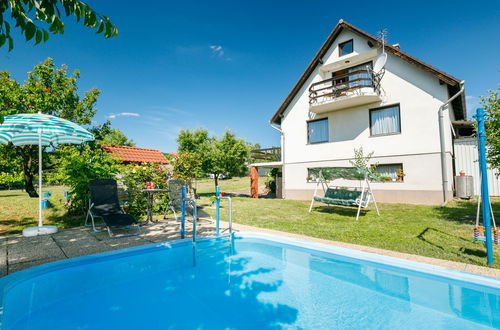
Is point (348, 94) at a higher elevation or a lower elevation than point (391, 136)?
higher

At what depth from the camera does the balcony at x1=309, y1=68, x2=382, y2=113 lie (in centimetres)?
1421

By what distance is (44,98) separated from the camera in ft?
43.7

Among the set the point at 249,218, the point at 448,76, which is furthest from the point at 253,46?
the point at 249,218

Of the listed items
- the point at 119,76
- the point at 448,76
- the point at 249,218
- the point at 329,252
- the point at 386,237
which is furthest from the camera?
the point at 119,76

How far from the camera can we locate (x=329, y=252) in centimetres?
532

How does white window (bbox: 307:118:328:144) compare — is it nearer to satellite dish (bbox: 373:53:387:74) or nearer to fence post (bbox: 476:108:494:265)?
satellite dish (bbox: 373:53:387:74)

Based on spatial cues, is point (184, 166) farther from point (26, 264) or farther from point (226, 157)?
point (226, 157)

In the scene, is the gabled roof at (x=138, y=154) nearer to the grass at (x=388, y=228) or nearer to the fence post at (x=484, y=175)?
the grass at (x=388, y=228)

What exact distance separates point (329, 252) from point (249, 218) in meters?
4.54

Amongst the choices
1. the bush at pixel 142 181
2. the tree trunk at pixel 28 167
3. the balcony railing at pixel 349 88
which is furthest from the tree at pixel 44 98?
the balcony railing at pixel 349 88

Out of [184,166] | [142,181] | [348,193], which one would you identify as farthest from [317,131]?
[142,181]

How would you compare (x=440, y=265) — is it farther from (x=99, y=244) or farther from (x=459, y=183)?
(x=459, y=183)

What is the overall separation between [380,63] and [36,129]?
1632cm

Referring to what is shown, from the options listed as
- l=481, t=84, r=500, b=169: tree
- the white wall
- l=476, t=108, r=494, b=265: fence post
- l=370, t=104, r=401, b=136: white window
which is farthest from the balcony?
l=476, t=108, r=494, b=265: fence post
